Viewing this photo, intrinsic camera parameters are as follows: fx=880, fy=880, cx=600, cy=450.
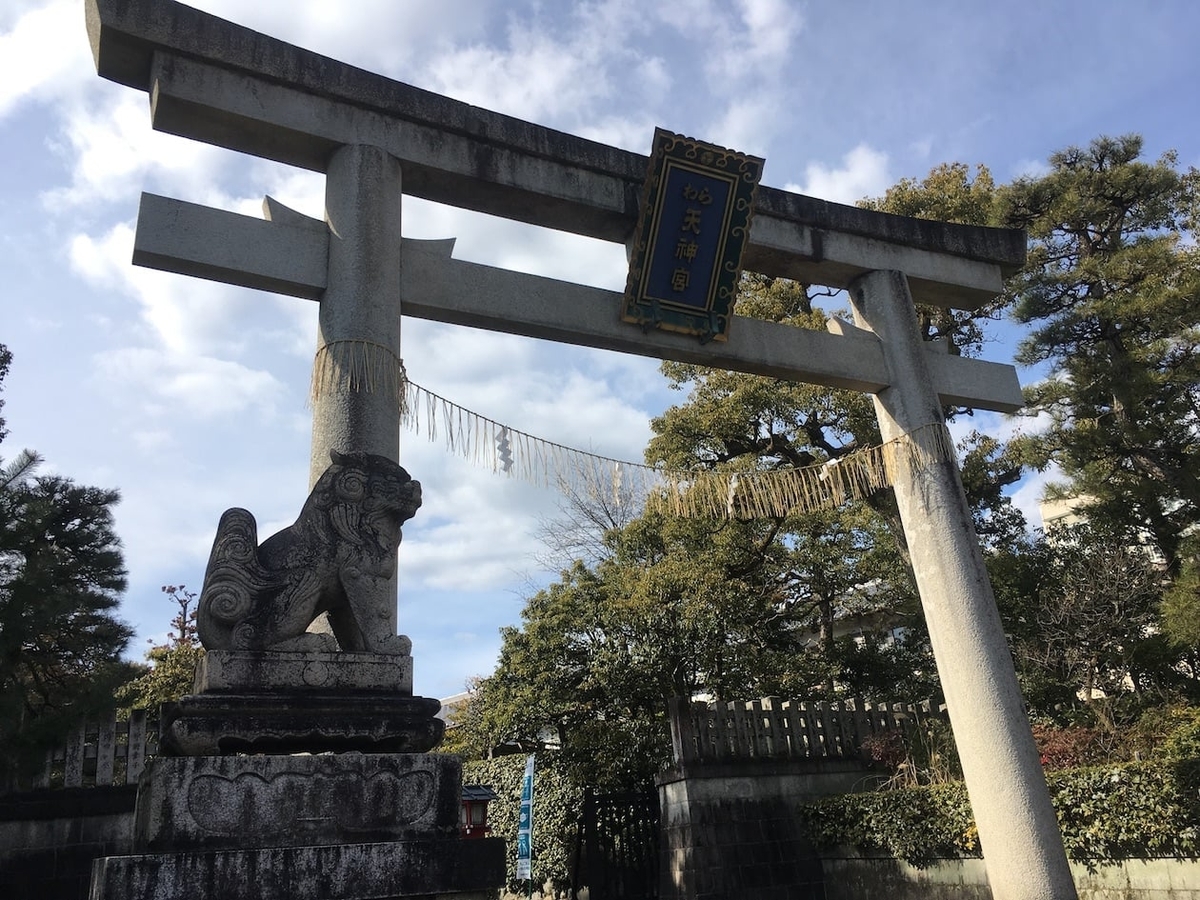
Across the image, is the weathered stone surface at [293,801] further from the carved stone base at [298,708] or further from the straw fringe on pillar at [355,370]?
the straw fringe on pillar at [355,370]

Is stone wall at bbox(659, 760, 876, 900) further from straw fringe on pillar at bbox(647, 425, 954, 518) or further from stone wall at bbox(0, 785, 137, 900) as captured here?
stone wall at bbox(0, 785, 137, 900)

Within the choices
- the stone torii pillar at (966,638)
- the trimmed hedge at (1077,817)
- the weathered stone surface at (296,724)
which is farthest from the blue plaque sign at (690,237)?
the trimmed hedge at (1077,817)

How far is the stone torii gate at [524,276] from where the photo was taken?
5.53m

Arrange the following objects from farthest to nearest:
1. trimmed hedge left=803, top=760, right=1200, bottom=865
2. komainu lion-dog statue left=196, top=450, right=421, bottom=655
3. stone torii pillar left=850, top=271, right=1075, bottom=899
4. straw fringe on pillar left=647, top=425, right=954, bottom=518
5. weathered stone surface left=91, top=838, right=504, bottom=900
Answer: straw fringe on pillar left=647, top=425, right=954, bottom=518
trimmed hedge left=803, top=760, right=1200, bottom=865
stone torii pillar left=850, top=271, right=1075, bottom=899
komainu lion-dog statue left=196, top=450, right=421, bottom=655
weathered stone surface left=91, top=838, right=504, bottom=900

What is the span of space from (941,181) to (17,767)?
13415 millimetres

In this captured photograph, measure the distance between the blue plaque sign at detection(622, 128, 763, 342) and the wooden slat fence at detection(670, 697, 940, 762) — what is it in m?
3.81

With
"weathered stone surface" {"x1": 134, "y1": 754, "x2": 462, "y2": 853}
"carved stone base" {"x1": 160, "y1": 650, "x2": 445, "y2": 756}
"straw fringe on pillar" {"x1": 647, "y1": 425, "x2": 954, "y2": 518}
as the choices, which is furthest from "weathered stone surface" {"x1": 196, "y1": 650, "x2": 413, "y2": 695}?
"straw fringe on pillar" {"x1": 647, "y1": 425, "x2": 954, "y2": 518}

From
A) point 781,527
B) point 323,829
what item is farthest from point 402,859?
point 781,527

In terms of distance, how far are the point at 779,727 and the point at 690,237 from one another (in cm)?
521

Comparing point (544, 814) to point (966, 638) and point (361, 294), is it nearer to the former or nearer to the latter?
point (966, 638)

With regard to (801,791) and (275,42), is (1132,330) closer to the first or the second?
(801,791)

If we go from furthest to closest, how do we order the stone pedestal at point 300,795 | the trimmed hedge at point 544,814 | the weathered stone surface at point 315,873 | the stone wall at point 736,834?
the trimmed hedge at point 544,814 < the stone wall at point 736,834 < the stone pedestal at point 300,795 < the weathered stone surface at point 315,873

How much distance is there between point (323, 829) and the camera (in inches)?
139

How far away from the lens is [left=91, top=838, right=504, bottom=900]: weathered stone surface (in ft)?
10.1
